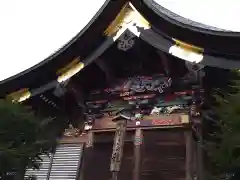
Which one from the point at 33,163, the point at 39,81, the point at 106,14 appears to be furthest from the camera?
the point at 39,81

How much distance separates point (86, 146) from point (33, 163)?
5.66ft

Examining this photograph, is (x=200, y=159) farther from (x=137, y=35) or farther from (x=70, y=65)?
(x=70, y=65)

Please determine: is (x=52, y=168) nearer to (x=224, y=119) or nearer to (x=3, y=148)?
(x=3, y=148)

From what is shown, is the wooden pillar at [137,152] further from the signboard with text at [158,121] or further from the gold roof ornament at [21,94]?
the gold roof ornament at [21,94]

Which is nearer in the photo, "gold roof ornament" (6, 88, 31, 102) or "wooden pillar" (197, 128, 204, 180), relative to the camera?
"wooden pillar" (197, 128, 204, 180)

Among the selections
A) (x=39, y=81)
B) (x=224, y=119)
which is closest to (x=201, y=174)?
(x=224, y=119)

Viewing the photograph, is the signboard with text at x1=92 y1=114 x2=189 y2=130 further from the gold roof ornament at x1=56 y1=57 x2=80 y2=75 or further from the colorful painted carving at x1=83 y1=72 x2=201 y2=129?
the gold roof ornament at x1=56 y1=57 x2=80 y2=75

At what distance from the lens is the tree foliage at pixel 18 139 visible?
5.74 m

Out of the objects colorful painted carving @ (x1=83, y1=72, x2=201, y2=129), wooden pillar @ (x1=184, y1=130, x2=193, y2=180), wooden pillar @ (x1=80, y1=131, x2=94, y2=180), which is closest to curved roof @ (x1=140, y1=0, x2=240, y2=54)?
colorful painted carving @ (x1=83, y1=72, x2=201, y2=129)

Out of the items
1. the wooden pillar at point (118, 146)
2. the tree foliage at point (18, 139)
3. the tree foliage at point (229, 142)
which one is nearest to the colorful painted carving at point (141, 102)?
the wooden pillar at point (118, 146)

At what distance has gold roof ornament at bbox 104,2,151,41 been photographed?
23.4ft

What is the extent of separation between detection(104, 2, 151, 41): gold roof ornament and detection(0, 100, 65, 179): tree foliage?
221 centimetres

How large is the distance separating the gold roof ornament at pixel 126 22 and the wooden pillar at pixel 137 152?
1.82 m

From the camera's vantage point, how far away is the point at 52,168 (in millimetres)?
7750
